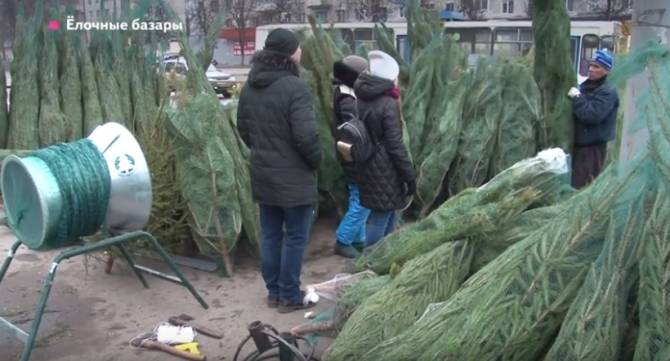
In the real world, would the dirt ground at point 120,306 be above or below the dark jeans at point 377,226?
below

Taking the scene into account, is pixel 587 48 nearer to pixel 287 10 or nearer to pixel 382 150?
pixel 382 150

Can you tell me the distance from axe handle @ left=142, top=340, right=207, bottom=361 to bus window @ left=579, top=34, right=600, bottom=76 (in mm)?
12469

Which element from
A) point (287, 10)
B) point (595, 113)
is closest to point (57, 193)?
point (595, 113)

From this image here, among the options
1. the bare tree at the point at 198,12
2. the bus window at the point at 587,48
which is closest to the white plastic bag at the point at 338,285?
the bus window at the point at 587,48

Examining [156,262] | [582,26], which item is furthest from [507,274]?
[582,26]

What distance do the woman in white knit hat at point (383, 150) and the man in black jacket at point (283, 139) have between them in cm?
65

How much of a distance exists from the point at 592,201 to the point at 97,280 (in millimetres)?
3625

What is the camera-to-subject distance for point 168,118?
4.85 meters

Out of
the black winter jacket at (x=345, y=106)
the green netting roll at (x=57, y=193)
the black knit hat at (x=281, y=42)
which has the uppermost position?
the black knit hat at (x=281, y=42)

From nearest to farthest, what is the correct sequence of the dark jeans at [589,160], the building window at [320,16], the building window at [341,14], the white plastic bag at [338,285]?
1. the white plastic bag at [338,285]
2. the dark jeans at [589,160]
3. the building window at [320,16]
4. the building window at [341,14]

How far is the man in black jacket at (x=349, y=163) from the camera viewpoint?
4.98 meters

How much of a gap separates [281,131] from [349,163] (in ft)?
3.23

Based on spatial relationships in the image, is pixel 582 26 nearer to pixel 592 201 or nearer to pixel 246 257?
pixel 246 257

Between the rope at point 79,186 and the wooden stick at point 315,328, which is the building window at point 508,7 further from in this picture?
the wooden stick at point 315,328
